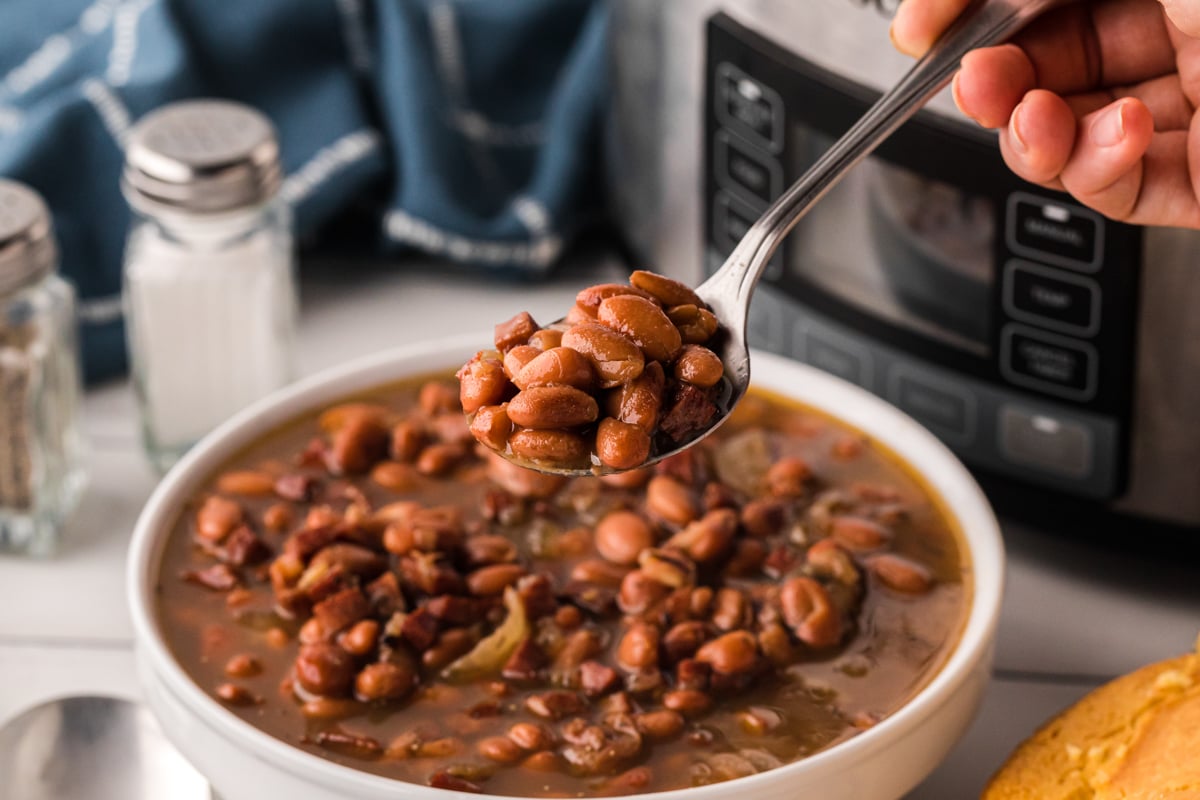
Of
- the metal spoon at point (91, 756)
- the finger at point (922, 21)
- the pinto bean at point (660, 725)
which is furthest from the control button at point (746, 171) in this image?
the metal spoon at point (91, 756)

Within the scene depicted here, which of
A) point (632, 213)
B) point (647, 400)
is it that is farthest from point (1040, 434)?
point (632, 213)

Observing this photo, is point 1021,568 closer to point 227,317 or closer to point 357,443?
point 357,443

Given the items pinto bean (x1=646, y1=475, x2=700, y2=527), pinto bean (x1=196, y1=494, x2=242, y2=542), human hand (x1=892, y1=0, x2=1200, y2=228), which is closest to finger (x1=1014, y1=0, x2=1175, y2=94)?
human hand (x1=892, y1=0, x2=1200, y2=228)

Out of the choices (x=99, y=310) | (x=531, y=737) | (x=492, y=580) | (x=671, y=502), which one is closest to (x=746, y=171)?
(x=671, y=502)

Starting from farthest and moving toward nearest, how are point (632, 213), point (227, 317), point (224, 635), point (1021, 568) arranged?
1. point (632, 213)
2. point (227, 317)
3. point (1021, 568)
4. point (224, 635)

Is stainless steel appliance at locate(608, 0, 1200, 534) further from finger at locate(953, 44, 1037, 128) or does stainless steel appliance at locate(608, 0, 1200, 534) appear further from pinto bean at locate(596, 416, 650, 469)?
pinto bean at locate(596, 416, 650, 469)

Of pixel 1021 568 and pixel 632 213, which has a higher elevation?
pixel 632 213
